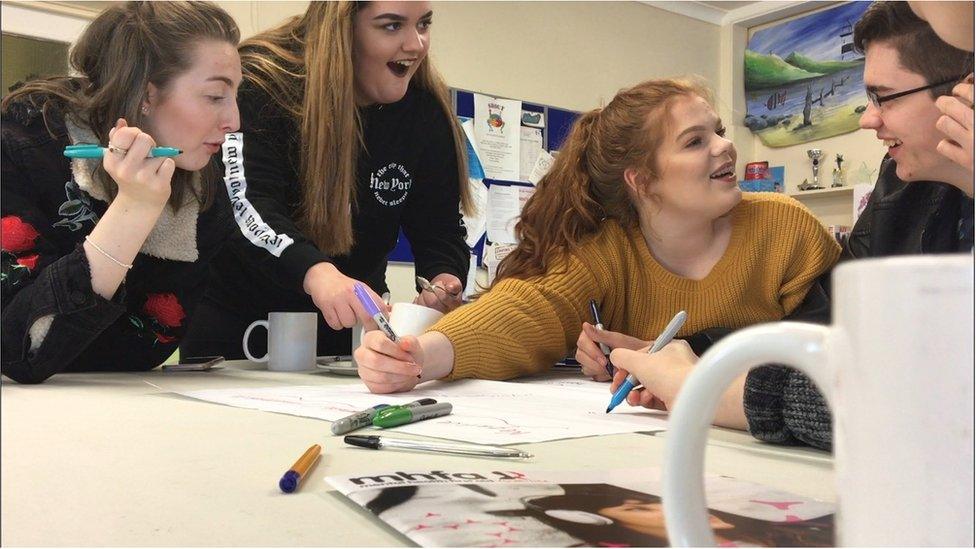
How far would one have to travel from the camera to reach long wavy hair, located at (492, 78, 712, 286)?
1.24m

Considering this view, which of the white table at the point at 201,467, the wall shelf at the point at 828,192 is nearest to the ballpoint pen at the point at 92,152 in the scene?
the white table at the point at 201,467

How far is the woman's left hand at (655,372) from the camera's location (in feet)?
2.33

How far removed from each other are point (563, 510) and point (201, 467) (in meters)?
0.23

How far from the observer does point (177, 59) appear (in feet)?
3.50

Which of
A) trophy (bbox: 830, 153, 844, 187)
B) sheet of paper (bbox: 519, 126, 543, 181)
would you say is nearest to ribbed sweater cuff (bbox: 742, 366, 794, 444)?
sheet of paper (bbox: 519, 126, 543, 181)

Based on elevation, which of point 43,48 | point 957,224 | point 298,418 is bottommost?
point 298,418

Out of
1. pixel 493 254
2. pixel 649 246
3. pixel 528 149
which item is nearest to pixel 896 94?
pixel 649 246

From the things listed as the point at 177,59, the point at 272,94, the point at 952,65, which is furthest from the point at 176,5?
the point at 952,65

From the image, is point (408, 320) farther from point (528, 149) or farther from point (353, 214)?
point (528, 149)

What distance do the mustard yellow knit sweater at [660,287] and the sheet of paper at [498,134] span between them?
1857mm

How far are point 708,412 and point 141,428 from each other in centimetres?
50

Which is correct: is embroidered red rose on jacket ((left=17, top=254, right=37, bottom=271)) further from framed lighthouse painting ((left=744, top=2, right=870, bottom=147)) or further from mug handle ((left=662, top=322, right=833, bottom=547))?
framed lighthouse painting ((left=744, top=2, right=870, bottom=147))

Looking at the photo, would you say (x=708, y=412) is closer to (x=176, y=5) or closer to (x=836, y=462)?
(x=836, y=462)

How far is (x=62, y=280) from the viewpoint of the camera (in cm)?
88
